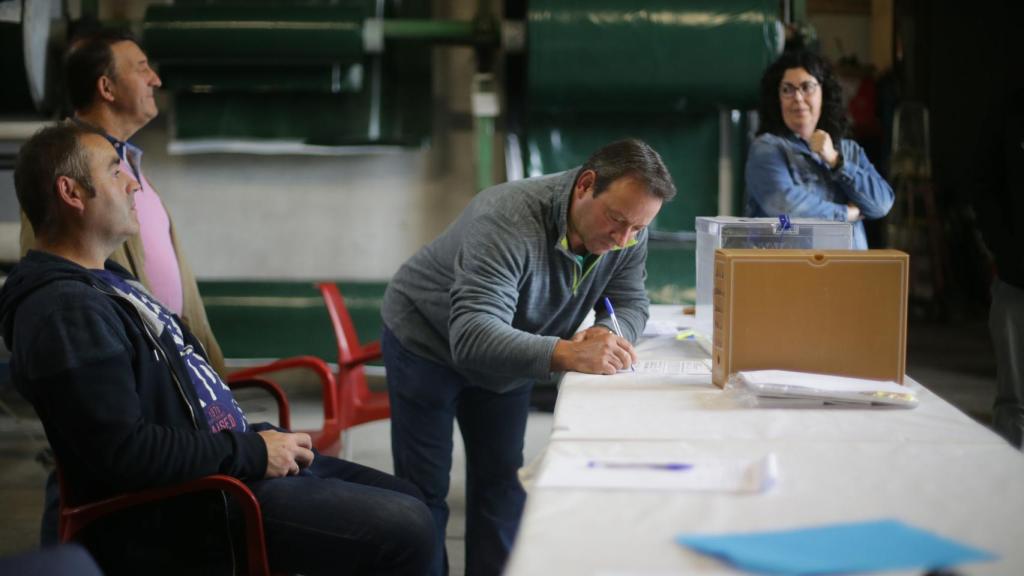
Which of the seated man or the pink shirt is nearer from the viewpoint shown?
the seated man

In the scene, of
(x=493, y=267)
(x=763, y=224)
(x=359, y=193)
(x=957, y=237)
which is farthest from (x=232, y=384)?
(x=957, y=237)

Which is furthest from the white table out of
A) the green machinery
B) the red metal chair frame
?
the green machinery

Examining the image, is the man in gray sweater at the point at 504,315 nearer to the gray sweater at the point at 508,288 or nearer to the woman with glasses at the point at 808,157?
the gray sweater at the point at 508,288

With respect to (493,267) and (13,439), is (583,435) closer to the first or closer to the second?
(493,267)

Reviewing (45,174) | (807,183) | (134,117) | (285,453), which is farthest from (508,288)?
(807,183)

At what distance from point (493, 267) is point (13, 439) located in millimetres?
3291

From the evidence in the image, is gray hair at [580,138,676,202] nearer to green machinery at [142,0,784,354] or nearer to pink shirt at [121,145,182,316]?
pink shirt at [121,145,182,316]

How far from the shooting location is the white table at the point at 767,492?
1.24 m

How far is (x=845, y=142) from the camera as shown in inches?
132

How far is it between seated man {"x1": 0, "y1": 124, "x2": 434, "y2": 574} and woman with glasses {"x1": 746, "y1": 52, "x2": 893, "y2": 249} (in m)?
1.66

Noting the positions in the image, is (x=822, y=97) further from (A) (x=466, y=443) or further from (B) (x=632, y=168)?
(A) (x=466, y=443)

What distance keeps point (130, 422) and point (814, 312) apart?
1.25 metres

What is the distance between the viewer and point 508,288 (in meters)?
2.23

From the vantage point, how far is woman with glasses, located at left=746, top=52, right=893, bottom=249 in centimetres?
319
